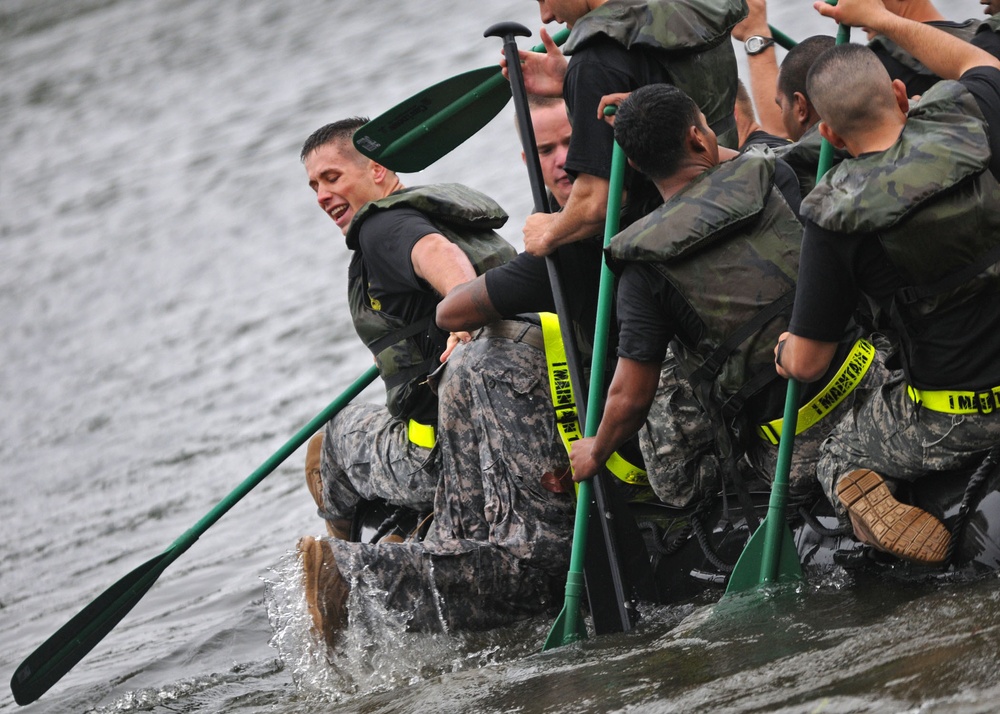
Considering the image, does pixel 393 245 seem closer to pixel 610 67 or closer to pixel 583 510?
pixel 610 67

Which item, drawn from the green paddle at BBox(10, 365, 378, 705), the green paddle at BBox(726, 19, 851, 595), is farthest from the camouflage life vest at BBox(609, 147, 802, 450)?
the green paddle at BBox(10, 365, 378, 705)

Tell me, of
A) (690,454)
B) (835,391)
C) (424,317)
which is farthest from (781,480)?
(424,317)

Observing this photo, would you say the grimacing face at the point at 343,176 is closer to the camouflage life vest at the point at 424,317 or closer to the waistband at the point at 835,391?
the camouflage life vest at the point at 424,317

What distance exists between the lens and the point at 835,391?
4207mm

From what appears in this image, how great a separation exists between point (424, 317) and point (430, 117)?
791mm

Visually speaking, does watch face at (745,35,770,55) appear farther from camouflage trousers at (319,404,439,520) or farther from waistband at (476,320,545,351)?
Result: camouflage trousers at (319,404,439,520)

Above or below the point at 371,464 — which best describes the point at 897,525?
below

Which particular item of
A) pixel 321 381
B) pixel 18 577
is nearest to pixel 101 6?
pixel 321 381

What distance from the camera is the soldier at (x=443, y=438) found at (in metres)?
4.70

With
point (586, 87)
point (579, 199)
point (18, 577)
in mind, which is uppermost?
point (586, 87)

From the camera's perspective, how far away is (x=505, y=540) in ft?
15.8

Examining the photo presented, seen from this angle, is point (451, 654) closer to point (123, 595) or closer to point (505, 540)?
point (505, 540)

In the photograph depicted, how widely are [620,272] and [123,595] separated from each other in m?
3.02

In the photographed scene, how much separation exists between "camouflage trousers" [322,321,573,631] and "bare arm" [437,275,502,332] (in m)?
0.18
